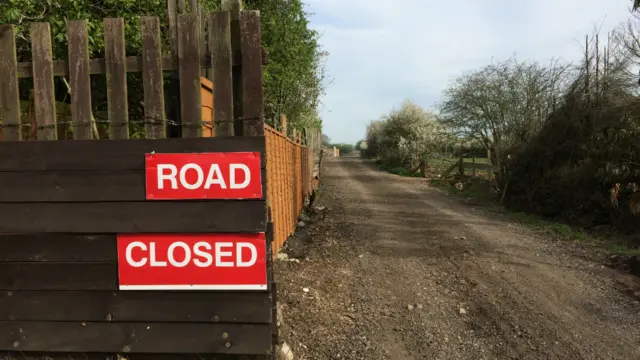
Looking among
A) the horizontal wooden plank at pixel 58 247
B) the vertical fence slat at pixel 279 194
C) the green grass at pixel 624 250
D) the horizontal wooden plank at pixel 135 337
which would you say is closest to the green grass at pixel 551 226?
the green grass at pixel 624 250

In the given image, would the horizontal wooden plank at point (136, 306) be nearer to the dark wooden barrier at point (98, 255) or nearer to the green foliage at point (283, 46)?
the dark wooden barrier at point (98, 255)

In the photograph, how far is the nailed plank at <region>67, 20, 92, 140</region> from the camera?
9.30ft

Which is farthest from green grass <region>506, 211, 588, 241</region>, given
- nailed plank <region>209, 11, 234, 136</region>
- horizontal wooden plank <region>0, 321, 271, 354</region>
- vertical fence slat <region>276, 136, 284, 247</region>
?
nailed plank <region>209, 11, 234, 136</region>

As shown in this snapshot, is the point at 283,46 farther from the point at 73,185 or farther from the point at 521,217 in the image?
the point at 73,185

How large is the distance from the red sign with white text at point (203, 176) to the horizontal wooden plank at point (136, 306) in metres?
0.63

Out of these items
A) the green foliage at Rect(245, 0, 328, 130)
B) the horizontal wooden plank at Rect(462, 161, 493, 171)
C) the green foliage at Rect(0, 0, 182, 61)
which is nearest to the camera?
the green foliage at Rect(0, 0, 182, 61)

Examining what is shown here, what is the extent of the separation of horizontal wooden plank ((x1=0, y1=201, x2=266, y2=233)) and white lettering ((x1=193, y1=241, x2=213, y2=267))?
9 cm

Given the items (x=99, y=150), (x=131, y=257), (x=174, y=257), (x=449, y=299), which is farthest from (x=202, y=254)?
(x=449, y=299)

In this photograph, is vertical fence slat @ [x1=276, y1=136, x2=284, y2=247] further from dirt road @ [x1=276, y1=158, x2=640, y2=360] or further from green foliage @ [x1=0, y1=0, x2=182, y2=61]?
green foliage @ [x1=0, y1=0, x2=182, y2=61]

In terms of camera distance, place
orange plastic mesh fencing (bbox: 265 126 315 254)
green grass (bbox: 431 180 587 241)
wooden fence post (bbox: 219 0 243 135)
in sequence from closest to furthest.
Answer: wooden fence post (bbox: 219 0 243 135), orange plastic mesh fencing (bbox: 265 126 315 254), green grass (bbox: 431 180 587 241)

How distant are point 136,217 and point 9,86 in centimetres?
114

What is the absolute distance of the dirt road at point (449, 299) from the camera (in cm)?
412

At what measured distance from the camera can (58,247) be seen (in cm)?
295

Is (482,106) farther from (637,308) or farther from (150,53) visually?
(150,53)
